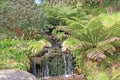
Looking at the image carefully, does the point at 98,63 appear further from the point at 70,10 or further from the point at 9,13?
the point at 70,10

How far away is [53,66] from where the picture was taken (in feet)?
33.0

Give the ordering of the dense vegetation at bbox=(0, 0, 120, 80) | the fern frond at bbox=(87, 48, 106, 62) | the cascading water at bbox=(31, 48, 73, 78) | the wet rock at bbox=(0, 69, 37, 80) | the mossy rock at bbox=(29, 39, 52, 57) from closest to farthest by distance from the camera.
Result: 1. the wet rock at bbox=(0, 69, 37, 80)
2. the fern frond at bbox=(87, 48, 106, 62)
3. the dense vegetation at bbox=(0, 0, 120, 80)
4. the cascading water at bbox=(31, 48, 73, 78)
5. the mossy rock at bbox=(29, 39, 52, 57)

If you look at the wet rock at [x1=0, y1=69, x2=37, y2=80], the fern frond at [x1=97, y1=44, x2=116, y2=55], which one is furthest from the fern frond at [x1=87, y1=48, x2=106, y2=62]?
the wet rock at [x1=0, y1=69, x2=37, y2=80]

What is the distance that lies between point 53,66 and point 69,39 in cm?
118

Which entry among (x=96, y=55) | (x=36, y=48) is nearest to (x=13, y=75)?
(x=36, y=48)

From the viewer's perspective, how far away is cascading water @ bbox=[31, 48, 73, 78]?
9898mm

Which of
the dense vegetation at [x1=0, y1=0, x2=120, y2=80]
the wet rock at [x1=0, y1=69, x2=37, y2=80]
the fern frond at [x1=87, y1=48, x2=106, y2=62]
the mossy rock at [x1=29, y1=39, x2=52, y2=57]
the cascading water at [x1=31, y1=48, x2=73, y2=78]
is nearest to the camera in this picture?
the wet rock at [x1=0, y1=69, x2=37, y2=80]

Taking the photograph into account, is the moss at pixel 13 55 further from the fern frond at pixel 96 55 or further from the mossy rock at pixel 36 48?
the fern frond at pixel 96 55

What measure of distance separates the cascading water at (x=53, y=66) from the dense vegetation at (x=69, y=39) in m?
0.37

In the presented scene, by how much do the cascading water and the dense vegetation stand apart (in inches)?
14.6

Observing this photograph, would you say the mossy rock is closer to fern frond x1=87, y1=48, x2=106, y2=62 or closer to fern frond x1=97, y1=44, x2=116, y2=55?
fern frond x1=87, y1=48, x2=106, y2=62

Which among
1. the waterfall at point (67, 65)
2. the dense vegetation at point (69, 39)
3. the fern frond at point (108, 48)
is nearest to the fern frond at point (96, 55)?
the dense vegetation at point (69, 39)

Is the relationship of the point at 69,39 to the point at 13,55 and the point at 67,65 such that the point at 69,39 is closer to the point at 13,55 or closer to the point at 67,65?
A: the point at 67,65

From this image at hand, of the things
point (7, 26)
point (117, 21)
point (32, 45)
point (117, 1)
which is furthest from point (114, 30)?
point (117, 1)
